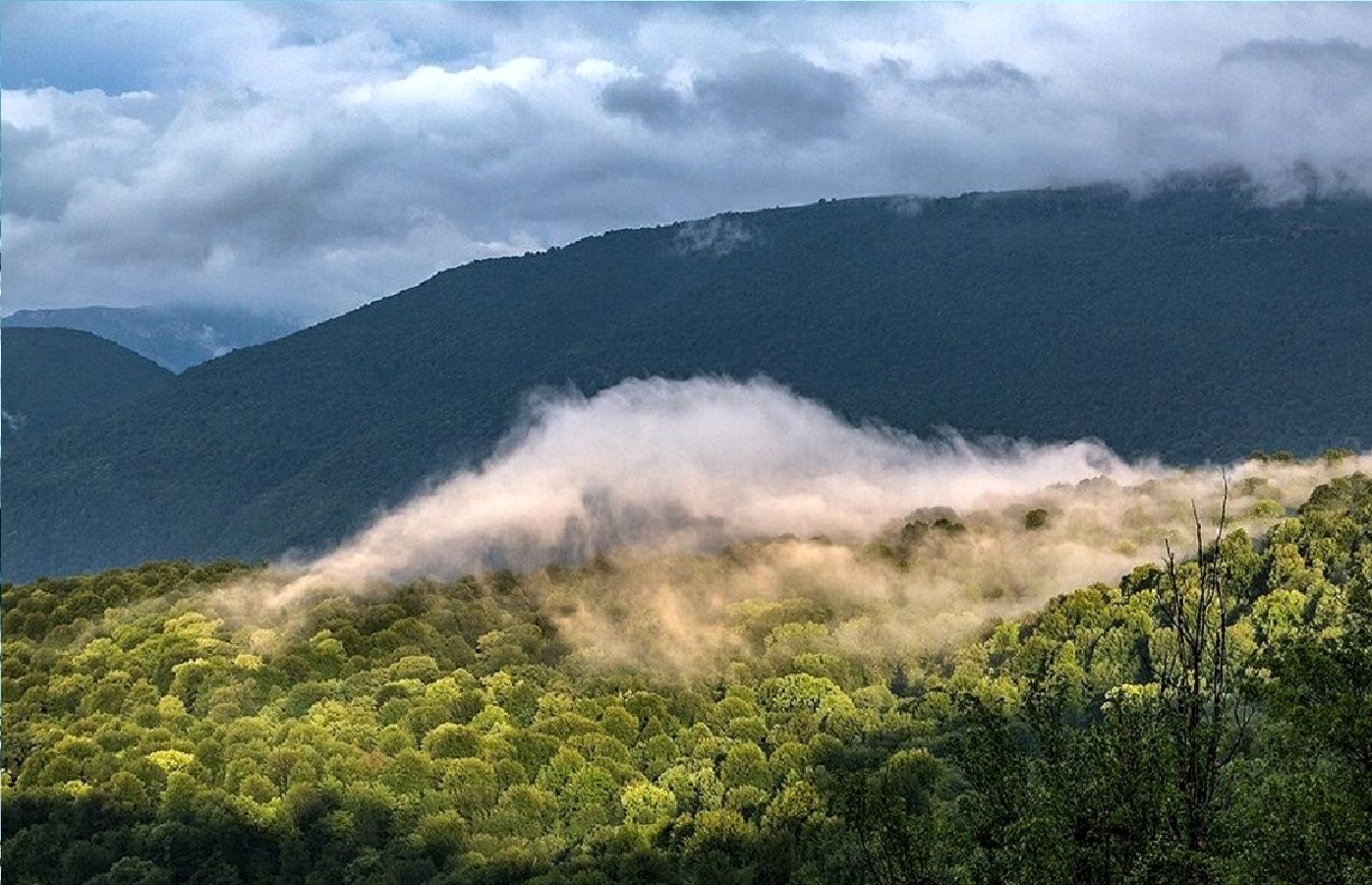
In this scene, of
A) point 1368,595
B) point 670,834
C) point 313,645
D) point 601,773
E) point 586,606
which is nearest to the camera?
point 1368,595

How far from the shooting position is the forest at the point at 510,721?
105062 mm

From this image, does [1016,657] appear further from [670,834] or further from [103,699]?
[103,699]

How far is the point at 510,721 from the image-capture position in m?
138

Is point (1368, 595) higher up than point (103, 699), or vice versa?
point (1368, 595)

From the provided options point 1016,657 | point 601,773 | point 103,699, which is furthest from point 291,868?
point 1016,657

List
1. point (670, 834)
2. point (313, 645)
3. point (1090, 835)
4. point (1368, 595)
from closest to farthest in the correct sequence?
point (1090, 835) → point (1368, 595) → point (670, 834) → point (313, 645)

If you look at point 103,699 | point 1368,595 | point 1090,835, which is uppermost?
point 1368,595

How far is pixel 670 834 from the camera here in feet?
351

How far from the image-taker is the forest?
4136 inches

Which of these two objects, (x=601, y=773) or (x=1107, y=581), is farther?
(x=1107, y=581)

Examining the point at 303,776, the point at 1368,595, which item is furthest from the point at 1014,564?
the point at 1368,595

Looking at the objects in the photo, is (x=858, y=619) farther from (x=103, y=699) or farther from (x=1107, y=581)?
(x=103, y=699)

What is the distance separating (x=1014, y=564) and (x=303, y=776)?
104784 millimetres

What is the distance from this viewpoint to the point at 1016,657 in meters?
138
